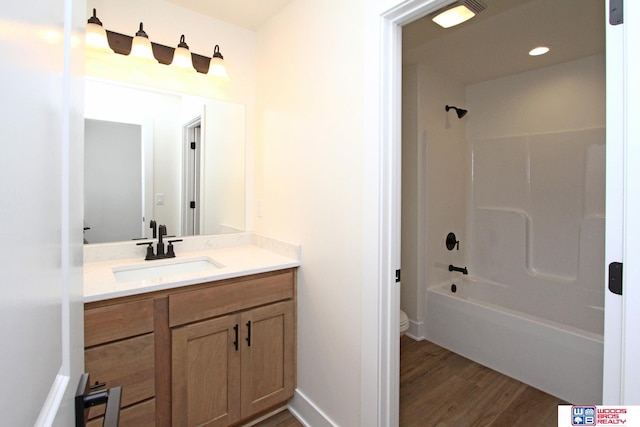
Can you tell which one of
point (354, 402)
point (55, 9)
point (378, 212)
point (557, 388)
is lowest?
point (557, 388)

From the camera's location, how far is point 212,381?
1.58m

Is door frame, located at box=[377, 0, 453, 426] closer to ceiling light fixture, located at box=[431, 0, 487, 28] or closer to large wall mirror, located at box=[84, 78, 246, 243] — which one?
ceiling light fixture, located at box=[431, 0, 487, 28]

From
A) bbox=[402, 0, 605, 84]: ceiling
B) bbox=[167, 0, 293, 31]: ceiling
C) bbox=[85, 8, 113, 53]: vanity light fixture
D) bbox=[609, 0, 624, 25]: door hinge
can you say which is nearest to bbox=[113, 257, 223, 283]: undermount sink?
bbox=[85, 8, 113, 53]: vanity light fixture

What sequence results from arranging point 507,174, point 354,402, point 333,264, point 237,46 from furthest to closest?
point 507,174
point 237,46
point 333,264
point 354,402

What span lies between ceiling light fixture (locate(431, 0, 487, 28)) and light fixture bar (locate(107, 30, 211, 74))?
148cm

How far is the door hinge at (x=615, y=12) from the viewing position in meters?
0.80

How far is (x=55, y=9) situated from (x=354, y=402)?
67.1 inches

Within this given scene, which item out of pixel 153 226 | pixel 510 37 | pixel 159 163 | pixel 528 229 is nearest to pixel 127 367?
pixel 153 226

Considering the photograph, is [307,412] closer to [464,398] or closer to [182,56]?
[464,398]

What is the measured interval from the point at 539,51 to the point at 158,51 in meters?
2.73

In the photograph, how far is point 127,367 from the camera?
1.36m

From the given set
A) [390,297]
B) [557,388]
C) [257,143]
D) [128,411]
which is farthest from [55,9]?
[557,388]

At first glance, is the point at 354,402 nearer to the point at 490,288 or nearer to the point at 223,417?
the point at 223,417

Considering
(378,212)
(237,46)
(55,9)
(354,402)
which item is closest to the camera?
(55,9)
